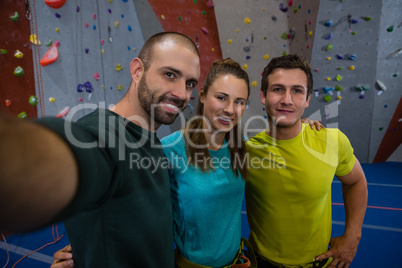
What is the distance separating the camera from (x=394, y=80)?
3.96 metres

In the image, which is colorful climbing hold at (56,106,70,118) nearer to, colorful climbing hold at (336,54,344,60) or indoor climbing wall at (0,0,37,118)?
indoor climbing wall at (0,0,37,118)

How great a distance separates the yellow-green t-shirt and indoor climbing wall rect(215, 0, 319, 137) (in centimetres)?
303

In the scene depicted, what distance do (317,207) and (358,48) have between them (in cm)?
423

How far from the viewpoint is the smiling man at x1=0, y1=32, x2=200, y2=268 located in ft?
0.92

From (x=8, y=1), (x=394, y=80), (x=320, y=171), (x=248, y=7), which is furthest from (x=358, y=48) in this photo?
(x=8, y=1)

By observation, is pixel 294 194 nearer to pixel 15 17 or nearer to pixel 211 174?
pixel 211 174

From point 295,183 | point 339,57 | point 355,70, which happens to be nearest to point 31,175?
point 295,183

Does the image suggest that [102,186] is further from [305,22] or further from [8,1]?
[305,22]

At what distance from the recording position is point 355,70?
4.05 metres

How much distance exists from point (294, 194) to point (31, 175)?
1213 millimetres

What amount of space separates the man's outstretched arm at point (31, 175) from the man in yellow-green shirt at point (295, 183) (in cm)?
106

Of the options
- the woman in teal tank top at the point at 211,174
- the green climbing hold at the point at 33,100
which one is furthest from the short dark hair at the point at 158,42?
the green climbing hold at the point at 33,100

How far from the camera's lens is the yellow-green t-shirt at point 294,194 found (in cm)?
115

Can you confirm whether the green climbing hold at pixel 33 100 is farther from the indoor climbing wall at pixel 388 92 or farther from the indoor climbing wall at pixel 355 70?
the indoor climbing wall at pixel 388 92
